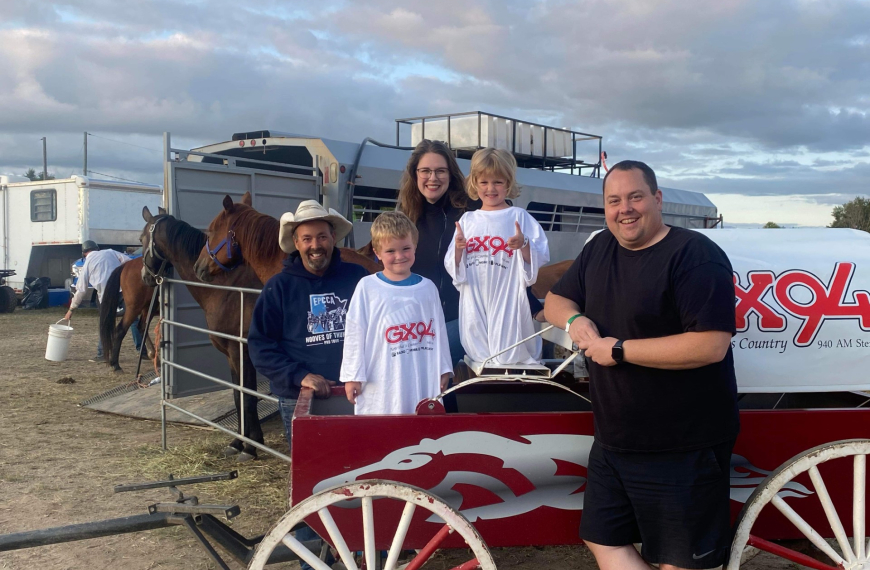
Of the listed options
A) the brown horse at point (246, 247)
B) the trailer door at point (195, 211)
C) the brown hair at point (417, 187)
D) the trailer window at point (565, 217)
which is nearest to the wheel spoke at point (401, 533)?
the brown hair at point (417, 187)

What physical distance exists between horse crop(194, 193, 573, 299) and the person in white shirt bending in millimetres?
2091

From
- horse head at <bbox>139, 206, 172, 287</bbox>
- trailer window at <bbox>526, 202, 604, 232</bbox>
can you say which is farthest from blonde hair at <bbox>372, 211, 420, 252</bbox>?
trailer window at <bbox>526, 202, 604, 232</bbox>

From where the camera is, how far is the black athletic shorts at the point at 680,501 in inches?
80.2

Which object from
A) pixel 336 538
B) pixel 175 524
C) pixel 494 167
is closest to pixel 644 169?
pixel 494 167

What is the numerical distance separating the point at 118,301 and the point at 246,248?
498cm

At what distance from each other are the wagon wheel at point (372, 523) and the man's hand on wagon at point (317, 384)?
0.74 meters

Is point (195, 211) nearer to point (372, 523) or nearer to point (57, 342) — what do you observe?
point (57, 342)

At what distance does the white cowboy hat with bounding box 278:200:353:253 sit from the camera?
3.10 meters

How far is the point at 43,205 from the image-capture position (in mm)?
16422

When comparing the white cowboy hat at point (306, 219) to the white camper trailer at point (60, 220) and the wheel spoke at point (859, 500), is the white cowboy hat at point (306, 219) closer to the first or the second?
the wheel spoke at point (859, 500)

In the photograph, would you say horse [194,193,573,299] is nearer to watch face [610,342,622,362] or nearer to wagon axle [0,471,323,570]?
wagon axle [0,471,323,570]

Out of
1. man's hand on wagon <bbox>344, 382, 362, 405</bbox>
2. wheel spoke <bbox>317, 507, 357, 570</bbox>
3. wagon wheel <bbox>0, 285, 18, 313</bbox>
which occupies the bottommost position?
wagon wheel <bbox>0, 285, 18, 313</bbox>

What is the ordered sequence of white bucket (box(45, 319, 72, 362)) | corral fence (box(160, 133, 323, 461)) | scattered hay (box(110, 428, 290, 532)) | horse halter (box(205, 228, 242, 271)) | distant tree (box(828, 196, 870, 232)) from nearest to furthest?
scattered hay (box(110, 428, 290, 532))
horse halter (box(205, 228, 242, 271))
corral fence (box(160, 133, 323, 461))
white bucket (box(45, 319, 72, 362))
distant tree (box(828, 196, 870, 232))

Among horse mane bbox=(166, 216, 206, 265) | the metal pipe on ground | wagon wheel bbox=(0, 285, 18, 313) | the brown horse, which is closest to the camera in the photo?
the metal pipe on ground
